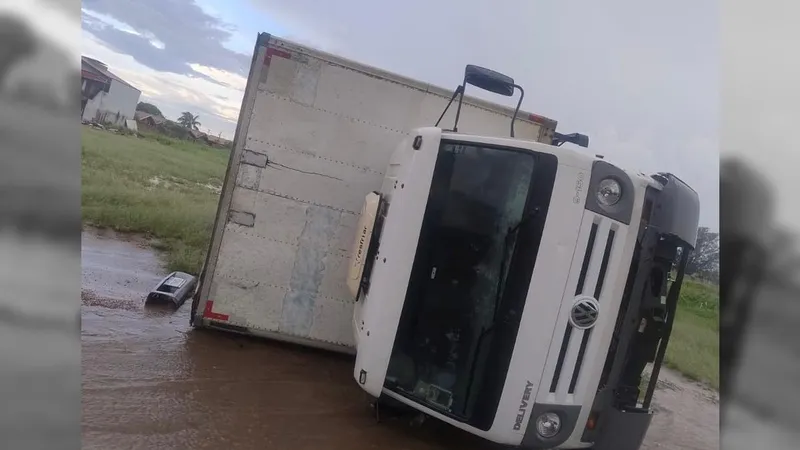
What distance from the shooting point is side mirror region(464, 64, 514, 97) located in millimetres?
3875

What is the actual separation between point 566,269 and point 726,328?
1076mm

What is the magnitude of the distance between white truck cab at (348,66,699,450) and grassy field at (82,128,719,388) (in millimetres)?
423

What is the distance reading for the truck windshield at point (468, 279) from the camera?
3.09m

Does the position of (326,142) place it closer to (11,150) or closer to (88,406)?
(88,406)

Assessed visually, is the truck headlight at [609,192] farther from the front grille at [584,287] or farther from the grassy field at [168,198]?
the grassy field at [168,198]

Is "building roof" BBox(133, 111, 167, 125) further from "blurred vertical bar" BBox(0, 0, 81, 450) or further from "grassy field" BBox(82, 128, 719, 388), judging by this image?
"blurred vertical bar" BBox(0, 0, 81, 450)

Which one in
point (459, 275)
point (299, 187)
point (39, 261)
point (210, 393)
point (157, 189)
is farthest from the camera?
point (157, 189)

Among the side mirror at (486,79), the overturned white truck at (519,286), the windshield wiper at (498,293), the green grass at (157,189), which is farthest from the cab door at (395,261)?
the green grass at (157,189)

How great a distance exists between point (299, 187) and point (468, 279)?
1.82 meters

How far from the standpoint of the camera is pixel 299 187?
15.0 ft

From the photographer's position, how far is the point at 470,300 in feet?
10.6

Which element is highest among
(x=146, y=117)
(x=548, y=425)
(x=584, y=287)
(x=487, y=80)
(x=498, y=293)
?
(x=487, y=80)

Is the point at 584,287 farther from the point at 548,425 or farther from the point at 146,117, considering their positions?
the point at 146,117

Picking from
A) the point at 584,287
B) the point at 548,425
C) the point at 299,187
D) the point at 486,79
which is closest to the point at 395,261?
the point at 584,287
